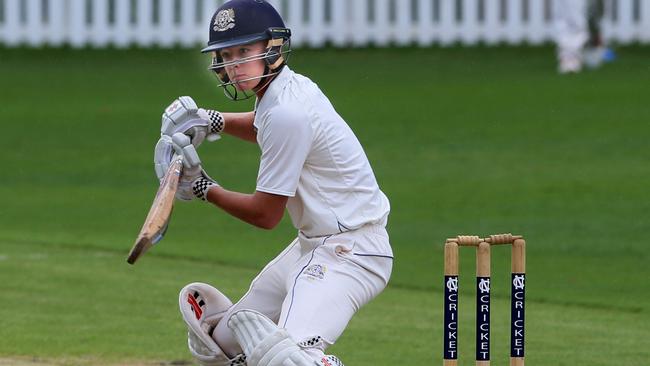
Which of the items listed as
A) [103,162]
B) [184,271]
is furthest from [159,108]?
[184,271]

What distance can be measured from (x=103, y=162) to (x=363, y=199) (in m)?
8.47

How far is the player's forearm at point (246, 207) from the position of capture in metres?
5.18

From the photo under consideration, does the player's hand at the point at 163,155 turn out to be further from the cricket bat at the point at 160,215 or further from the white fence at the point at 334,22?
the white fence at the point at 334,22

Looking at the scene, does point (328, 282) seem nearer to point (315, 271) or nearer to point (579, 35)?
point (315, 271)

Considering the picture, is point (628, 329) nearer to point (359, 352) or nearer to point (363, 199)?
point (359, 352)

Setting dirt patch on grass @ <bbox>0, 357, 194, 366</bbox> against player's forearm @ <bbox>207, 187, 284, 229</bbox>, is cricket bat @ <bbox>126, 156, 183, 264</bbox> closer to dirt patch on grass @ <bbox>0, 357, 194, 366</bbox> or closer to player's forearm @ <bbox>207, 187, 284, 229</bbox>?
player's forearm @ <bbox>207, 187, 284, 229</bbox>

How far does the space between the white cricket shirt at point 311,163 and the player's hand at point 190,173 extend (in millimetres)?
226

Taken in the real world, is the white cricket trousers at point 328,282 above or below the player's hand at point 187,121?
below

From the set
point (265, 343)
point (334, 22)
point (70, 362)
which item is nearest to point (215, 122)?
point (265, 343)

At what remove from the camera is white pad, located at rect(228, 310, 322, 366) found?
4.91 m

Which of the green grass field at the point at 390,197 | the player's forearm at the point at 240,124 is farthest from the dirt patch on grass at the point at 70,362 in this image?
the player's forearm at the point at 240,124

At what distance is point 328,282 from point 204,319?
2.21 ft

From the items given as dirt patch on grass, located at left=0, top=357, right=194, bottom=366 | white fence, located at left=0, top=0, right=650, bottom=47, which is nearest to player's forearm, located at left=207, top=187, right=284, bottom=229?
dirt patch on grass, located at left=0, top=357, right=194, bottom=366

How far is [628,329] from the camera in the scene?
761cm
